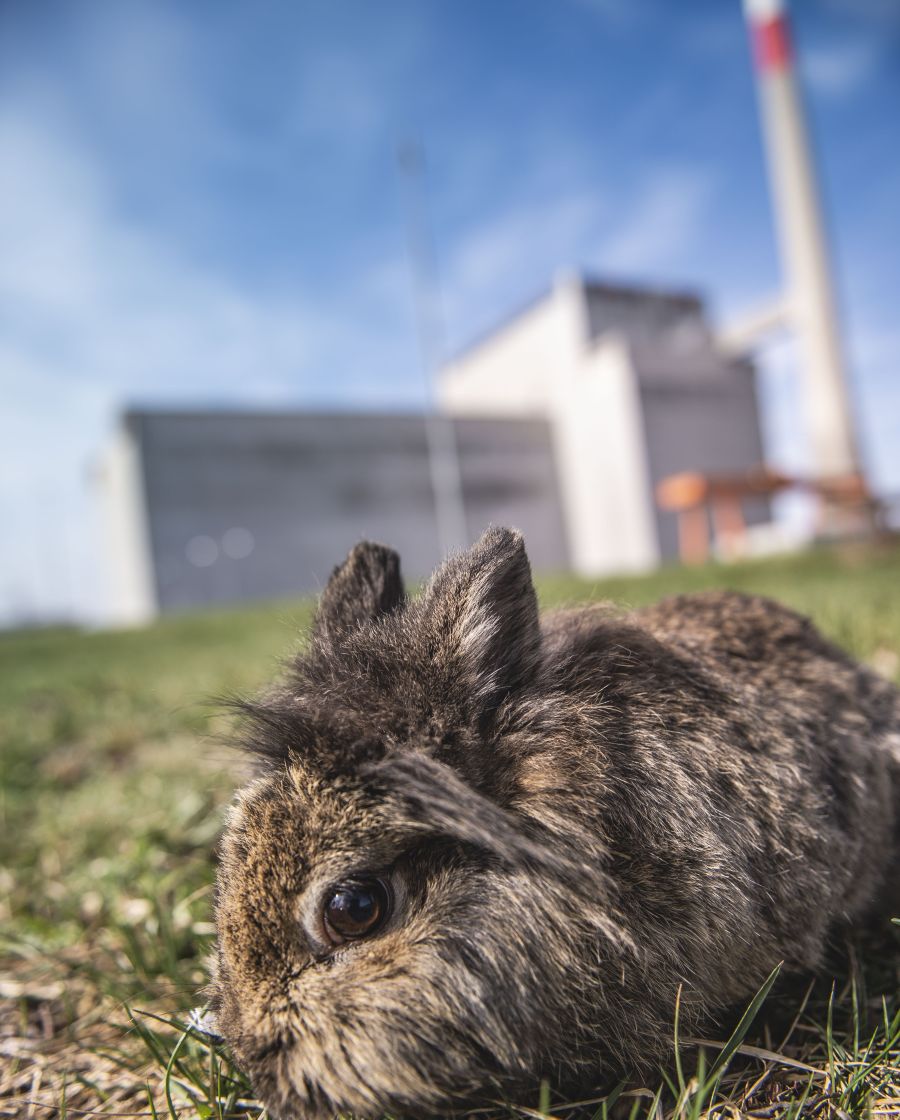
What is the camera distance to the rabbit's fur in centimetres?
183

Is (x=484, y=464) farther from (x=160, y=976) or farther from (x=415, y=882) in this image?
(x=415, y=882)

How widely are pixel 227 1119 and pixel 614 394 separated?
50.4 metres

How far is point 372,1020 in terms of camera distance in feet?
5.85

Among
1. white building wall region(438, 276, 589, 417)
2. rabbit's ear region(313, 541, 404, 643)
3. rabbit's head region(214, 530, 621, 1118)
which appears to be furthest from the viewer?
white building wall region(438, 276, 589, 417)

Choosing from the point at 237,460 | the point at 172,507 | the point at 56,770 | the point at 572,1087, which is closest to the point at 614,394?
the point at 237,460

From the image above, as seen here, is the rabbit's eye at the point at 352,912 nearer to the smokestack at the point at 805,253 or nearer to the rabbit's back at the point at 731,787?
the rabbit's back at the point at 731,787

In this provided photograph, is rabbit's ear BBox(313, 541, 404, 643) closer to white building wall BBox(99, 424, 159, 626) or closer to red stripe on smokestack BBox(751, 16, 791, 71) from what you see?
white building wall BBox(99, 424, 159, 626)

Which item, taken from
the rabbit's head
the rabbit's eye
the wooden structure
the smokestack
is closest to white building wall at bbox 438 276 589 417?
the smokestack

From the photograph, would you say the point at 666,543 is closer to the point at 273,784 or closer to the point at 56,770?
the point at 56,770

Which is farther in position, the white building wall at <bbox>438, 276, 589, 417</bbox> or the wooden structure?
the white building wall at <bbox>438, 276, 589, 417</bbox>

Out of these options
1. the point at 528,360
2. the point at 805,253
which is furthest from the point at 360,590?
the point at 528,360

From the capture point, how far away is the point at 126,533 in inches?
1852

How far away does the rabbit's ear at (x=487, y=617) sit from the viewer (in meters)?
2.05

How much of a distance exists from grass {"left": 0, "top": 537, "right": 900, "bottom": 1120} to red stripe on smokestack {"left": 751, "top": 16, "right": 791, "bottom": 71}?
140 ft
